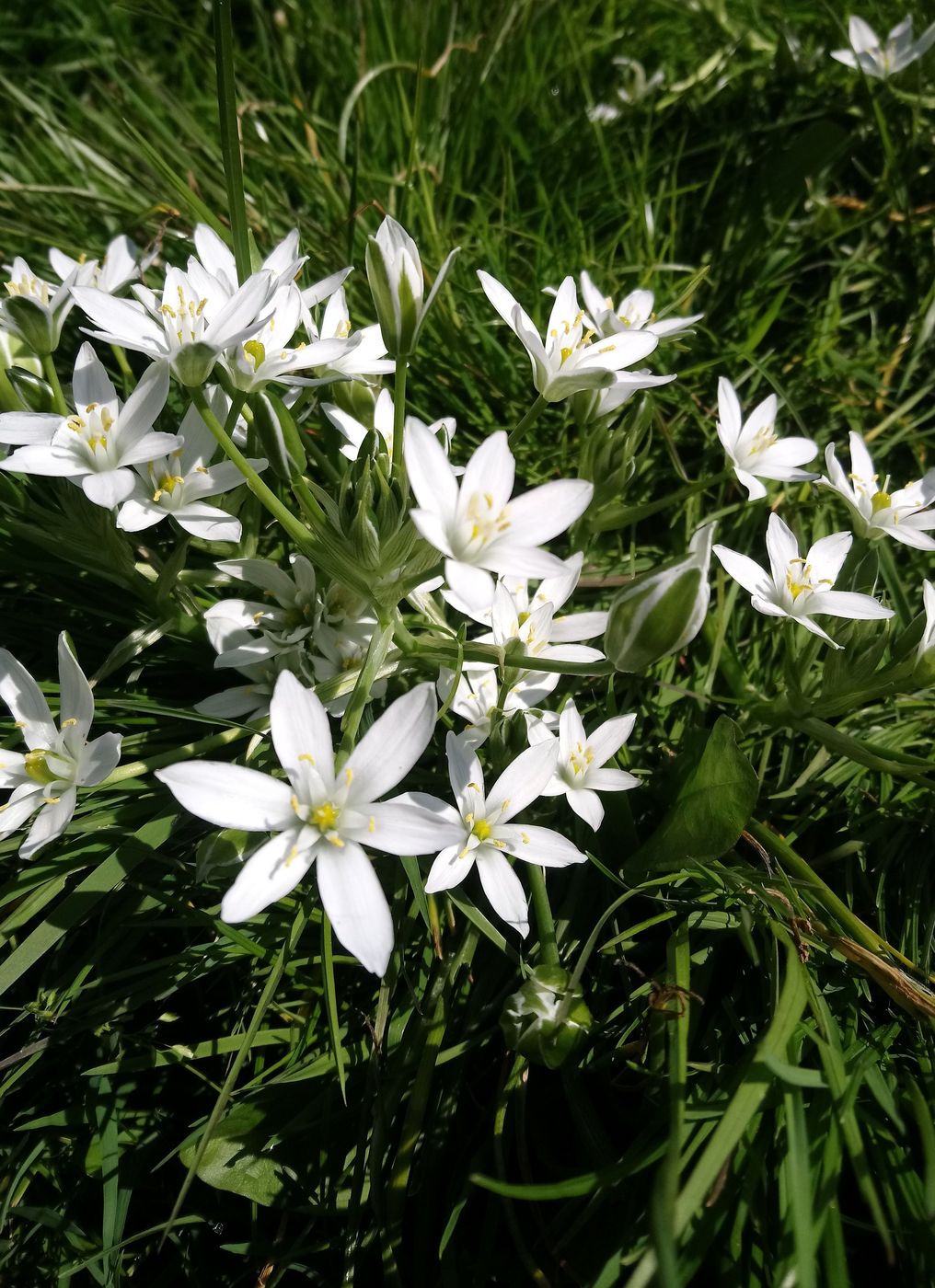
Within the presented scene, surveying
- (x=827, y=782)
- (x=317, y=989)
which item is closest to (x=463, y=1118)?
(x=317, y=989)

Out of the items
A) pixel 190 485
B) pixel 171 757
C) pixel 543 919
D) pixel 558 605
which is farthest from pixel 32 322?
pixel 543 919

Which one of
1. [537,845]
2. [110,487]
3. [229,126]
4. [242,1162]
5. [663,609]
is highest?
[229,126]

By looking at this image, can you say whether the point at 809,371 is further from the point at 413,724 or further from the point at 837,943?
the point at 413,724

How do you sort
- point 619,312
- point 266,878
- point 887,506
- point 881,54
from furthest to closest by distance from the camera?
1. point 881,54
2. point 619,312
3. point 887,506
4. point 266,878

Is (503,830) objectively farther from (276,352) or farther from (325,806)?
(276,352)

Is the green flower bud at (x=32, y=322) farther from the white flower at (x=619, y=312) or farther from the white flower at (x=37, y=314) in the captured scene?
the white flower at (x=619, y=312)

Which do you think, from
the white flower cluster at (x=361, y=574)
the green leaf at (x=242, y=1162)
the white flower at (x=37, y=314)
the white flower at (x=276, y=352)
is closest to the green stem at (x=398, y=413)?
the white flower cluster at (x=361, y=574)

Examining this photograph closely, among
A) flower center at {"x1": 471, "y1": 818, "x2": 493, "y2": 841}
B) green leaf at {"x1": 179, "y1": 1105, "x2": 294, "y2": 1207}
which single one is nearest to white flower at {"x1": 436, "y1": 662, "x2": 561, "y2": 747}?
flower center at {"x1": 471, "y1": 818, "x2": 493, "y2": 841}

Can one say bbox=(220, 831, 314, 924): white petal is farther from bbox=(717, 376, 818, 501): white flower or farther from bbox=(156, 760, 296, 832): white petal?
bbox=(717, 376, 818, 501): white flower
